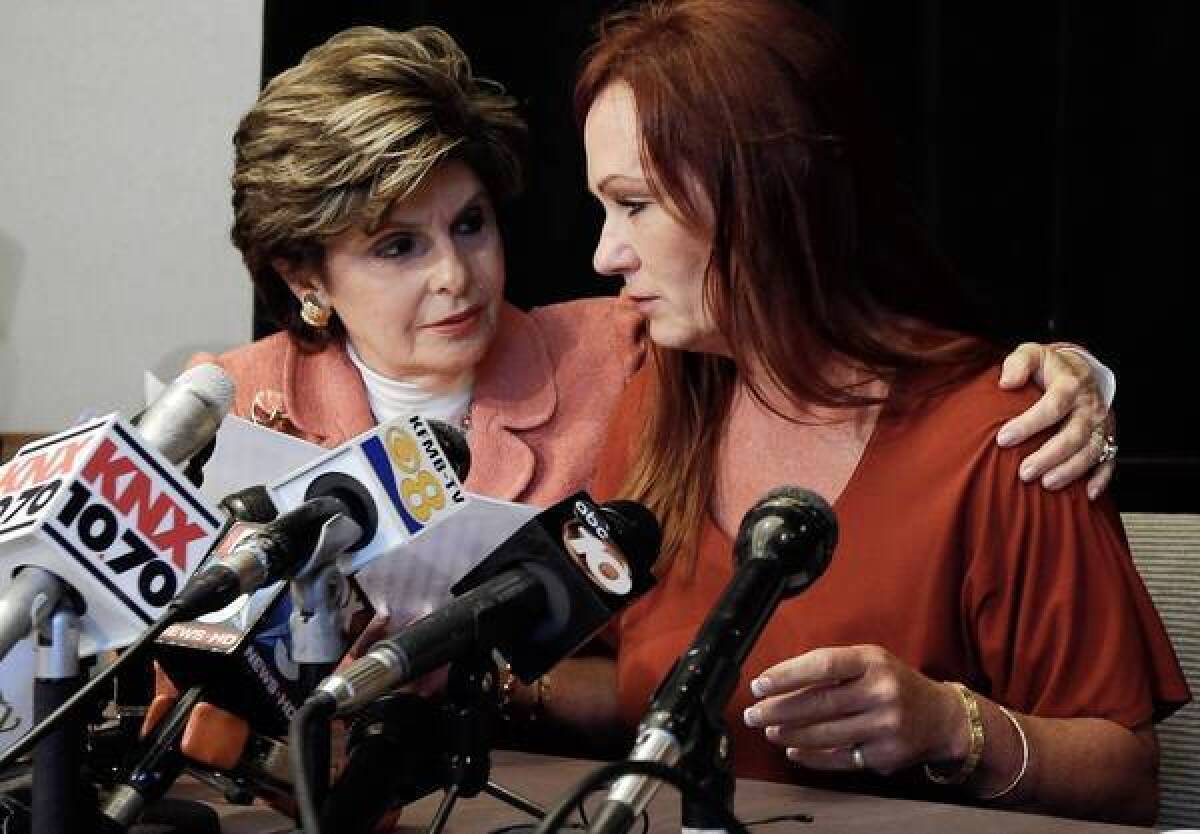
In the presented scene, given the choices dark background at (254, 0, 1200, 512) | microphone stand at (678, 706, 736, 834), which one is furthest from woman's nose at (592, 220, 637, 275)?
dark background at (254, 0, 1200, 512)

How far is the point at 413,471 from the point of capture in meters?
0.96

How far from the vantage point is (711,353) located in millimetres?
1512

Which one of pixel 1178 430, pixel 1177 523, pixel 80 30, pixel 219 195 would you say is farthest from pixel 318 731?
pixel 80 30

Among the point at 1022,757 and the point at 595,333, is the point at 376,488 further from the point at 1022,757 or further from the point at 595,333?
the point at 595,333

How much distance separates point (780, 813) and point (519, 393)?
0.80 metres

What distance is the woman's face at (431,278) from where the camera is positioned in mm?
1820

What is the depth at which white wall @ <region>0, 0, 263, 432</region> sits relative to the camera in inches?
133

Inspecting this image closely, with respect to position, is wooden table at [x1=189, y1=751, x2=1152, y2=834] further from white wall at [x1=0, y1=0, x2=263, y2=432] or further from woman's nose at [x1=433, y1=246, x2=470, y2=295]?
white wall at [x1=0, y1=0, x2=263, y2=432]

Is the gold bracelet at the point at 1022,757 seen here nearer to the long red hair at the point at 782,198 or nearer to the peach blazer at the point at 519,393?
the long red hair at the point at 782,198

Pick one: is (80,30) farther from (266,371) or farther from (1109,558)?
(1109,558)

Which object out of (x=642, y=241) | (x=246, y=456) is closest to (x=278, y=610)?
(x=246, y=456)

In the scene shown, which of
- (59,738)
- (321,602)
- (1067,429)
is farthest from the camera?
(1067,429)

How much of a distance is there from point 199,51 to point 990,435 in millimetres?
2474

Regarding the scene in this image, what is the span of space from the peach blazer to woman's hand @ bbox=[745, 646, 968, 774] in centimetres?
67
